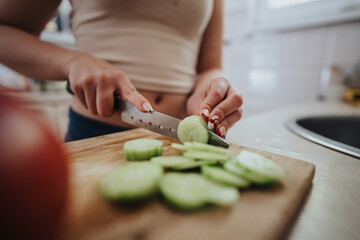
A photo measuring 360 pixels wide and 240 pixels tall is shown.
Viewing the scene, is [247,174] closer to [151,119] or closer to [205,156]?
[205,156]

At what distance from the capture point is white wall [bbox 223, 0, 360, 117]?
1578 mm

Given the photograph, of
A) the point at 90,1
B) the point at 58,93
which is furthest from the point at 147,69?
the point at 58,93

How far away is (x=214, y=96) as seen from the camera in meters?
0.67

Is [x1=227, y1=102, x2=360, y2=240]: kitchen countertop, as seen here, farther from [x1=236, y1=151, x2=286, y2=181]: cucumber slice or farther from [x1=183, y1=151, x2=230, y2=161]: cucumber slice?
[x1=183, y1=151, x2=230, y2=161]: cucumber slice

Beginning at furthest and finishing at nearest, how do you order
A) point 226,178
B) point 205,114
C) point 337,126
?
point 337,126
point 205,114
point 226,178

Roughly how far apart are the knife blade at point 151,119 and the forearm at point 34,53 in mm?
229

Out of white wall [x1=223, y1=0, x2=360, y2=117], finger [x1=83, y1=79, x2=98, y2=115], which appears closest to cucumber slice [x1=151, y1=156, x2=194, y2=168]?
finger [x1=83, y1=79, x2=98, y2=115]

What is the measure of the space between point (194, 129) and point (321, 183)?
0.34m

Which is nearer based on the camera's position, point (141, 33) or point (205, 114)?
point (205, 114)

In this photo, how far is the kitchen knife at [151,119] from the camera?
2.21 ft

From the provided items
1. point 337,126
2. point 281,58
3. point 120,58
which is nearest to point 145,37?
point 120,58

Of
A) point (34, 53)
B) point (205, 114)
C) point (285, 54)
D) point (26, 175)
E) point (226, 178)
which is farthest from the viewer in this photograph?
point (285, 54)

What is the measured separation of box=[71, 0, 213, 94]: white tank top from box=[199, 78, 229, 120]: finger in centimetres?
32

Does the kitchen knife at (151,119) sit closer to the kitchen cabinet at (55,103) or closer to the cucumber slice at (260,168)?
the cucumber slice at (260,168)
